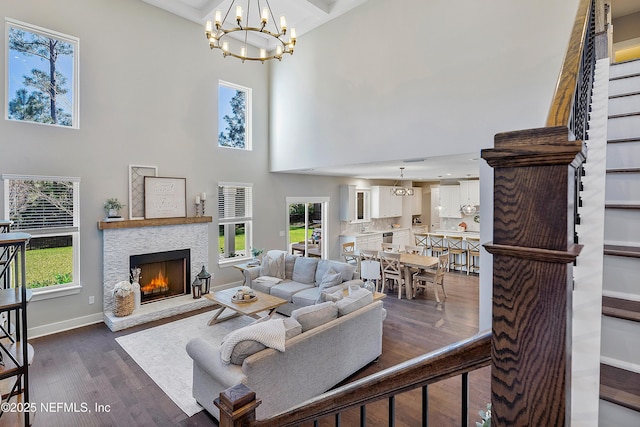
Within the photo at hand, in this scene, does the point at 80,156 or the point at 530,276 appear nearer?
the point at 530,276

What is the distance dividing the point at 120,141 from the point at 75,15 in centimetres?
195

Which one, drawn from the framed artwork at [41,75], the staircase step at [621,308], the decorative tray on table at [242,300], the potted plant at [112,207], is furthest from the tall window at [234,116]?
the staircase step at [621,308]

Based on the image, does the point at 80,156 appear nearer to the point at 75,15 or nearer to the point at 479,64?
the point at 75,15

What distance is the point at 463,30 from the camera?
408cm

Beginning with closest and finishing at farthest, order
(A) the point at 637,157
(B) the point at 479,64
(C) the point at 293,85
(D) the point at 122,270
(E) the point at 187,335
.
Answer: (A) the point at 637,157 < (B) the point at 479,64 < (E) the point at 187,335 < (D) the point at 122,270 < (C) the point at 293,85

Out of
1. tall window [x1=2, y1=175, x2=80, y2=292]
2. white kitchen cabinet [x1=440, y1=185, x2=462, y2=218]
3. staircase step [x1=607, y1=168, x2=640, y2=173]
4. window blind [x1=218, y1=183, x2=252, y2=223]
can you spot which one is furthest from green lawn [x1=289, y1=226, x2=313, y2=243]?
staircase step [x1=607, y1=168, x2=640, y2=173]

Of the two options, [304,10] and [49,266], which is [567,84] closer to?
[304,10]

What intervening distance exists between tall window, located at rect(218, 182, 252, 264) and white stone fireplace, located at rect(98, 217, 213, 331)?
55cm

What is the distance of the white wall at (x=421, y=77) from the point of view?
360 centimetres

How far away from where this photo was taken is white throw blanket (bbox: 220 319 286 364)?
2.57 m

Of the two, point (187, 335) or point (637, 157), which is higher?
point (637, 157)

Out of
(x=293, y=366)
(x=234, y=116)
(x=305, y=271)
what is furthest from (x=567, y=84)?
(x=234, y=116)

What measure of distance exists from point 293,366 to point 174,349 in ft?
7.14

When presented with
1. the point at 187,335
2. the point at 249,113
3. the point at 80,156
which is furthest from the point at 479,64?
the point at 80,156
